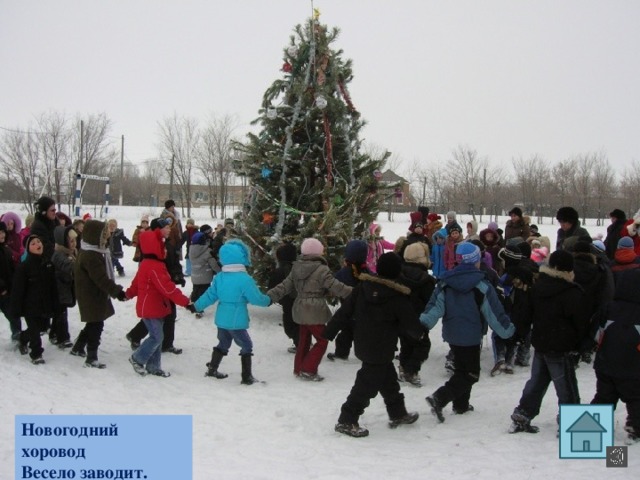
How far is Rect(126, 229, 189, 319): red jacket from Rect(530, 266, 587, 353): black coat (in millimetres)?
4337

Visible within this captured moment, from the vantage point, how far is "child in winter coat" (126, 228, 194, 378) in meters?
6.96

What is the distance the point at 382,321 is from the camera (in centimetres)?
530

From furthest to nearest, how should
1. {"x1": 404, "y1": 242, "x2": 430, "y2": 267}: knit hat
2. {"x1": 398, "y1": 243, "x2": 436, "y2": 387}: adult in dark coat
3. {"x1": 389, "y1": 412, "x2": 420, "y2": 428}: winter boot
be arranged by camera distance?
{"x1": 404, "y1": 242, "x2": 430, "y2": 267}: knit hat < {"x1": 398, "y1": 243, "x2": 436, "y2": 387}: adult in dark coat < {"x1": 389, "y1": 412, "x2": 420, "y2": 428}: winter boot

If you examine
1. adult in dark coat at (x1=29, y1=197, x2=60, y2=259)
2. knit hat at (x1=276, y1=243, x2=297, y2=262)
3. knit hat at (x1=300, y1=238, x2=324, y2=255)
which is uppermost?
adult in dark coat at (x1=29, y1=197, x2=60, y2=259)

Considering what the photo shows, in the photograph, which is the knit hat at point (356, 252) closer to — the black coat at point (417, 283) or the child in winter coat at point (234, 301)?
the black coat at point (417, 283)

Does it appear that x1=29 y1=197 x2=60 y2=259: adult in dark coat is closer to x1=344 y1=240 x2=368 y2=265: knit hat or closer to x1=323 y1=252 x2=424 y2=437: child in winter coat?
x1=344 y1=240 x2=368 y2=265: knit hat

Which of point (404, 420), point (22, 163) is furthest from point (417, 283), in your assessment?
point (22, 163)

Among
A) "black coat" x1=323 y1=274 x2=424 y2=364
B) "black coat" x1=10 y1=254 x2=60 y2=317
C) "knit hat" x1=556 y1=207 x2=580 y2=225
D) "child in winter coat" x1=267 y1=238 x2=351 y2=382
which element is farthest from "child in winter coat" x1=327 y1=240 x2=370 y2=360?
"black coat" x1=10 y1=254 x2=60 y2=317

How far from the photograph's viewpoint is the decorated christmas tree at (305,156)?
9.81 meters

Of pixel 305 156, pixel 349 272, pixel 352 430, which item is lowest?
pixel 352 430

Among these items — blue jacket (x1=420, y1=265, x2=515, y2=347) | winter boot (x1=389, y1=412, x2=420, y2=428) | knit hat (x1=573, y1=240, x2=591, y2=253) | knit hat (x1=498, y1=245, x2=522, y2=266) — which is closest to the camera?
winter boot (x1=389, y1=412, x2=420, y2=428)

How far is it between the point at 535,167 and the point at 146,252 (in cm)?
5574

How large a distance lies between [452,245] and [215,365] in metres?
5.09

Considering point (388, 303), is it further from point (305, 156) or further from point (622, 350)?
point (305, 156)
